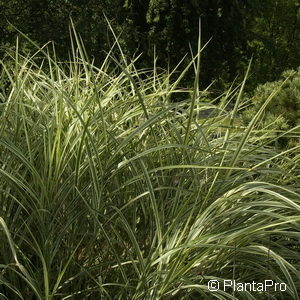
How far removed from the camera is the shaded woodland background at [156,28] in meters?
8.41

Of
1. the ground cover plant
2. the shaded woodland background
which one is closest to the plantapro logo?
the ground cover plant

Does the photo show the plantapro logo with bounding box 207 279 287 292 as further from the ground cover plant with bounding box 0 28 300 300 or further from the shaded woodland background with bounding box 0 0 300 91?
the shaded woodland background with bounding box 0 0 300 91

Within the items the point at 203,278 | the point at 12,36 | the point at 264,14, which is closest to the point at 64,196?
the point at 203,278

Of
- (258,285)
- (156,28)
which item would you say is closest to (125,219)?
(258,285)

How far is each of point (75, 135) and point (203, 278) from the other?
0.83 m

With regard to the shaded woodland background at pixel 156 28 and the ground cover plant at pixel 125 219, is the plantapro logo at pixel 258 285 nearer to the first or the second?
the ground cover plant at pixel 125 219

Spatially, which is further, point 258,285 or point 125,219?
point 258,285

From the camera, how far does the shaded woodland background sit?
8414mm

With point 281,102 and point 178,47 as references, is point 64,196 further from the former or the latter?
point 178,47

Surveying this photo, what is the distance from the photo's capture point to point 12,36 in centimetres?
878

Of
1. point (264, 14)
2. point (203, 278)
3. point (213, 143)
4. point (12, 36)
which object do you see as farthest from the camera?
point (264, 14)

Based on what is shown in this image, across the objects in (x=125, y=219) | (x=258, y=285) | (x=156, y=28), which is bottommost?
(x=156, y=28)

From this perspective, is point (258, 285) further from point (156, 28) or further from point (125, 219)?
point (156, 28)

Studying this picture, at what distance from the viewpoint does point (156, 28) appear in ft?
30.5
